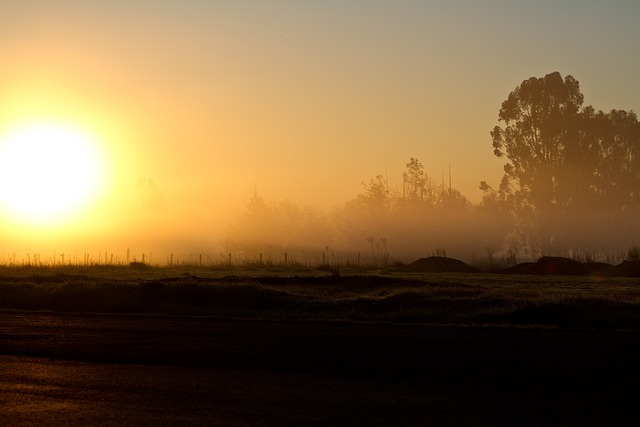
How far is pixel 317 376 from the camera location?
49.6ft

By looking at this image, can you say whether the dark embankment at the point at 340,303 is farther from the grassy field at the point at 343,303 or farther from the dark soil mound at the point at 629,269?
the dark soil mound at the point at 629,269

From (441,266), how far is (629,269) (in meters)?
14.0

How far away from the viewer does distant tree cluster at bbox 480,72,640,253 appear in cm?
8319

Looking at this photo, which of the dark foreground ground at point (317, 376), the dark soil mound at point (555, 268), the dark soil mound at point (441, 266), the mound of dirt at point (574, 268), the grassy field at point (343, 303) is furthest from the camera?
the dark soil mound at point (441, 266)

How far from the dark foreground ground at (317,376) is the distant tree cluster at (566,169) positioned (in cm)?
6261

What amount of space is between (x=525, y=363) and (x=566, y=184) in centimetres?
6956

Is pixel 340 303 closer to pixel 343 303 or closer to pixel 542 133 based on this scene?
pixel 343 303

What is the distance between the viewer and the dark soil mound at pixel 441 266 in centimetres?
6719

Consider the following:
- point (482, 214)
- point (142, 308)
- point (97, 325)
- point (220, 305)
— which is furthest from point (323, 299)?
point (482, 214)

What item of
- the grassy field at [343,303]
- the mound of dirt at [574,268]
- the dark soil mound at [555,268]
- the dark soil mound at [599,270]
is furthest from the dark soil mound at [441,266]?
the grassy field at [343,303]

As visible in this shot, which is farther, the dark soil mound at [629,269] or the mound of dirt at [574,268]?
the mound of dirt at [574,268]

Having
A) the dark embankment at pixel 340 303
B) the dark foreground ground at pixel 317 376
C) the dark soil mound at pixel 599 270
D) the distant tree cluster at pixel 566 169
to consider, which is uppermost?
the distant tree cluster at pixel 566 169

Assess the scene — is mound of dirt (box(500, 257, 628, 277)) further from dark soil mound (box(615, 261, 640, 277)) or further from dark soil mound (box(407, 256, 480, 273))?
dark soil mound (box(407, 256, 480, 273))

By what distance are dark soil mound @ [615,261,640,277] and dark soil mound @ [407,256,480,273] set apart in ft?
34.3
